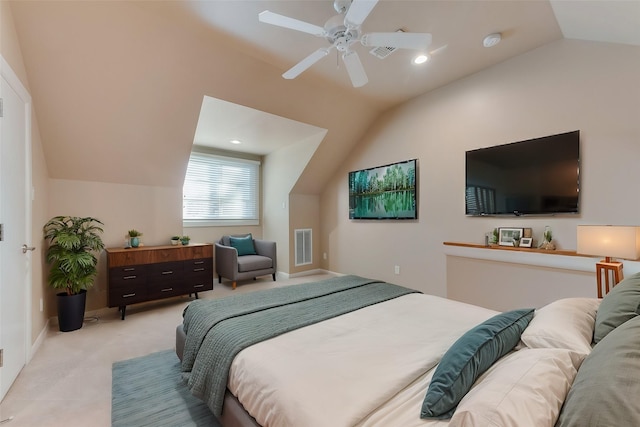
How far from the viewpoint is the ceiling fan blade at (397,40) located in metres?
1.81

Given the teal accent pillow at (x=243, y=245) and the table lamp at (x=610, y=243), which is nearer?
the table lamp at (x=610, y=243)

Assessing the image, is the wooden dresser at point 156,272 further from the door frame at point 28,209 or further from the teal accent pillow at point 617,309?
the teal accent pillow at point 617,309

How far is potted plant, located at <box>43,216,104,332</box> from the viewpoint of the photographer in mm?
2826

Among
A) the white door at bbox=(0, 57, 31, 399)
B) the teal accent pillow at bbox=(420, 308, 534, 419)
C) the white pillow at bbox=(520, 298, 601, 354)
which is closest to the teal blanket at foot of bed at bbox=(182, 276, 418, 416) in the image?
the teal accent pillow at bbox=(420, 308, 534, 419)

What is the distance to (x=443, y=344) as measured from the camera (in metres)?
1.41

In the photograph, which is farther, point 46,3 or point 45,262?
point 45,262

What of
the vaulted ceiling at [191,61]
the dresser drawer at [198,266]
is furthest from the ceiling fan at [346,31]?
the dresser drawer at [198,266]

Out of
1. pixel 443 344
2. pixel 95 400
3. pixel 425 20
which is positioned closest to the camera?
pixel 443 344

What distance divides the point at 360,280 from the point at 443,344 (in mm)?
1311

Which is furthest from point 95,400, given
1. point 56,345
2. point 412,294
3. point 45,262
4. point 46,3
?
point 46,3

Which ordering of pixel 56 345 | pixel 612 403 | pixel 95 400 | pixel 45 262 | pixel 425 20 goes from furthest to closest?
pixel 45 262, pixel 56 345, pixel 425 20, pixel 95 400, pixel 612 403

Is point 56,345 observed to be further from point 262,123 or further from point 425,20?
point 425,20

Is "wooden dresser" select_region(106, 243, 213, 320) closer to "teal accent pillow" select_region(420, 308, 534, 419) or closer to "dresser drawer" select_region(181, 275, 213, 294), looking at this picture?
"dresser drawer" select_region(181, 275, 213, 294)

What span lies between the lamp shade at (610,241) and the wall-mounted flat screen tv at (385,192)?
1.96 m
